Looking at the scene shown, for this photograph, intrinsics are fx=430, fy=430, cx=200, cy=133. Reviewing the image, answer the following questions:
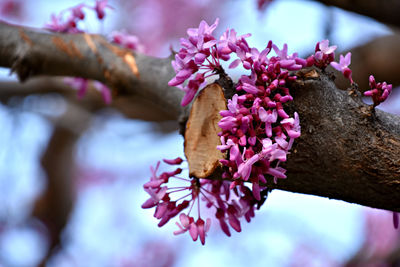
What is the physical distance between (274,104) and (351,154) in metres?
0.26

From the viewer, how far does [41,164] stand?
434 centimetres

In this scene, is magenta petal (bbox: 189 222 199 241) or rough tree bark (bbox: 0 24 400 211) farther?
magenta petal (bbox: 189 222 199 241)

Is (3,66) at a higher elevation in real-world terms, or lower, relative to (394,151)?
higher

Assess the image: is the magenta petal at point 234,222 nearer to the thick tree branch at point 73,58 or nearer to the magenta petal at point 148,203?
the magenta petal at point 148,203

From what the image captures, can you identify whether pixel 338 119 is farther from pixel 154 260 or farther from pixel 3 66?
pixel 154 260

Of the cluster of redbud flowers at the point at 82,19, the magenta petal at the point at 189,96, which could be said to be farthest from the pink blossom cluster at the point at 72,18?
the magenta petal at the point at 189,96

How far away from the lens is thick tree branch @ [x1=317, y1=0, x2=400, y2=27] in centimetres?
195

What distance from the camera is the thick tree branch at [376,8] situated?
195 cm

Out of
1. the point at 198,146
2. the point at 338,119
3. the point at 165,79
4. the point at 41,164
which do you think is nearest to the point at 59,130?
the point at 41,164

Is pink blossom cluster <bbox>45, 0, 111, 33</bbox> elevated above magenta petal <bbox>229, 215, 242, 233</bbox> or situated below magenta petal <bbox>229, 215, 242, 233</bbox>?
above

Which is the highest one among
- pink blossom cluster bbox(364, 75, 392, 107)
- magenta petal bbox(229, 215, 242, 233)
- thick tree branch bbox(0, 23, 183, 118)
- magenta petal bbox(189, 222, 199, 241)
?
thick tree branch bbox(0, 23, 183, 118)

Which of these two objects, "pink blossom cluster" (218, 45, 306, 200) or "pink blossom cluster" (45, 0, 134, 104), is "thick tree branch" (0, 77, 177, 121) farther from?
"pink blossom cluster" (218, 45, 306, 200)

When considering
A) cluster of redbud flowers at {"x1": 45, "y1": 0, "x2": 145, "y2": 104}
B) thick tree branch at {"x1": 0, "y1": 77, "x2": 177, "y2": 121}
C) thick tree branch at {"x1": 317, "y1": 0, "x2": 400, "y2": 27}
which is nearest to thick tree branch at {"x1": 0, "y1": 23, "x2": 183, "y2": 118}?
Answer: cluster of redbud flowers at {"x1": 45, "y1": 0, "x2": 145, "y2": 104}

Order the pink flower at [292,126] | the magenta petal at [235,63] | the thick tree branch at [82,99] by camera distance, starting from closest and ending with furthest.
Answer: the pink flower at [292,126]
the magenta petal at [235,63]
the thick tree branch at [82,99]
